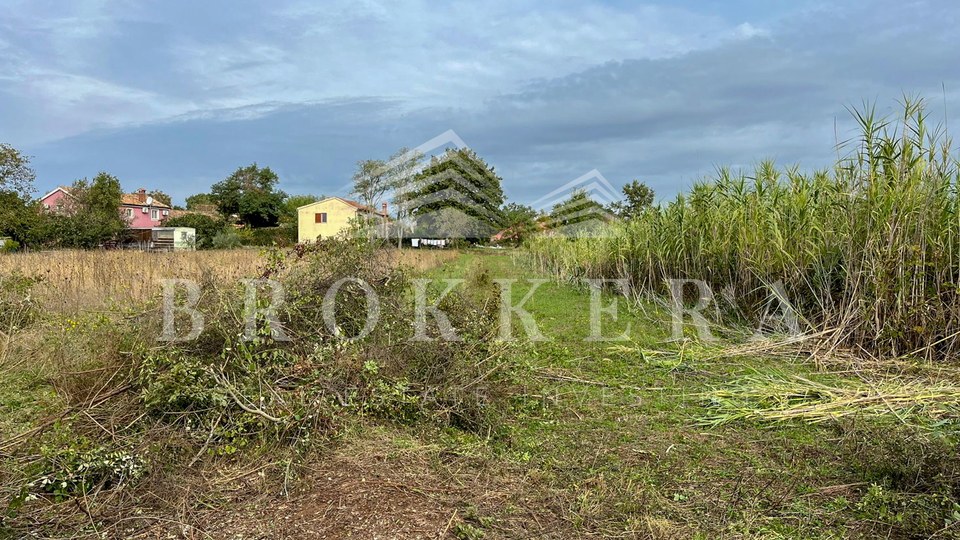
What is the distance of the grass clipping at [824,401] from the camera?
3.77 meters

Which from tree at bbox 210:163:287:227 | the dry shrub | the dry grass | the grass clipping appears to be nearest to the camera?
the grass clipping

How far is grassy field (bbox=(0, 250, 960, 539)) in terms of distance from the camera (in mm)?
2453

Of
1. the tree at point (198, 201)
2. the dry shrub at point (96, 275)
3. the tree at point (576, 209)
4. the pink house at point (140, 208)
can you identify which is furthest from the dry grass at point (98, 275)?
the tree at point (198, 201)

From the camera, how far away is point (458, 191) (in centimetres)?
3959

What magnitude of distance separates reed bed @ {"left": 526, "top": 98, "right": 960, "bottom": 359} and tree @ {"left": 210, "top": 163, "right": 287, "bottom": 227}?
1894 inches

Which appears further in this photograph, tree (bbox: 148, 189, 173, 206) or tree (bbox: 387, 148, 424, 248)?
tree (bbox: 148, 189, 173, 206)

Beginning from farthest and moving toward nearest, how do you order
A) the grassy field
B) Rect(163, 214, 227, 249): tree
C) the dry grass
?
Rect(163, 214, 227, 249): tree < the dry grass < the grassy field

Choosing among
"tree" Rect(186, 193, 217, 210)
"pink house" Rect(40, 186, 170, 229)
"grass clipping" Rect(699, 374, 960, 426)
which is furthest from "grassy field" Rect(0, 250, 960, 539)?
"tree" Rect(186, 193, 217, 210)

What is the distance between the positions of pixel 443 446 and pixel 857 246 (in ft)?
15.5

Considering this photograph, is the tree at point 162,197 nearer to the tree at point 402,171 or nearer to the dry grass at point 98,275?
the tree at point 402,171

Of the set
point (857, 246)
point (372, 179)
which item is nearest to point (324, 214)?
point (372, 179)

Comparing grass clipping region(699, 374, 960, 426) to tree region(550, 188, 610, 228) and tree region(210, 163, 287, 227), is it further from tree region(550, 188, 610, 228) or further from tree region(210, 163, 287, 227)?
tree region(210, 163, 287, 227)

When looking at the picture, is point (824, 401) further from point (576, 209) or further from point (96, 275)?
point (576, 209)

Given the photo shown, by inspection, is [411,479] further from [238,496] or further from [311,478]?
[238,496]
